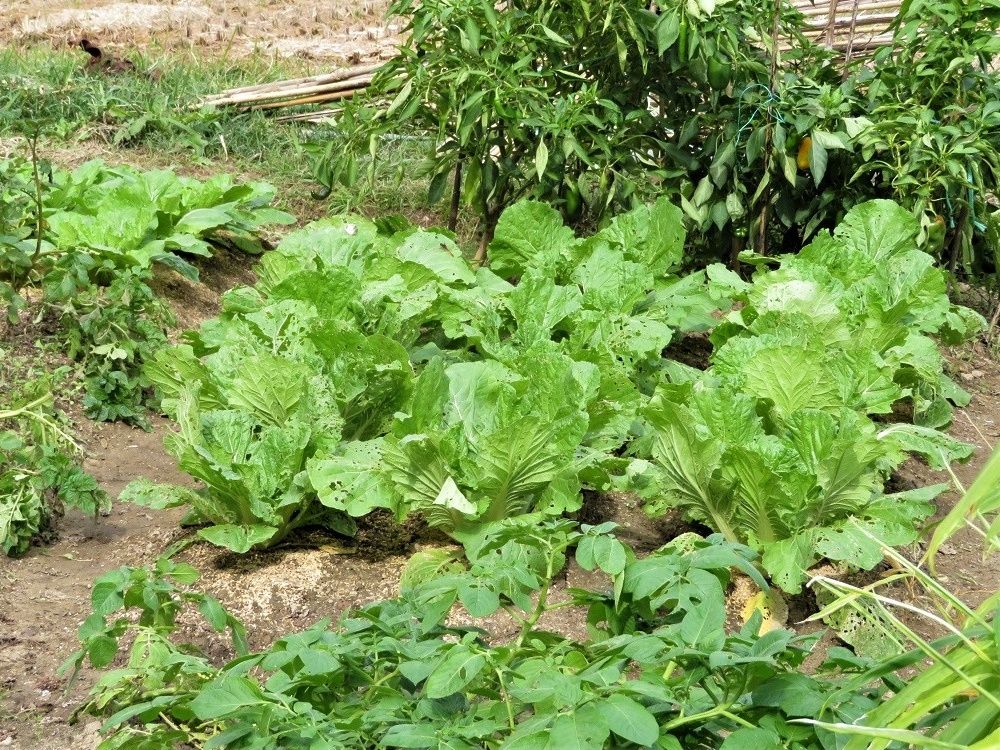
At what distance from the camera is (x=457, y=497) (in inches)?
127

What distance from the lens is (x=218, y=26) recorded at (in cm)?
947

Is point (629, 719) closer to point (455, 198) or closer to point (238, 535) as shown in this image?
point (238, 535)

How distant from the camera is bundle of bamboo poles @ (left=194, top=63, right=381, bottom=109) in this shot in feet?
23.0

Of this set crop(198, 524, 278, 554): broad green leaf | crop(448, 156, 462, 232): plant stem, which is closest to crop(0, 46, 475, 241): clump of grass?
crop(448, 156, 462, 232): plant stem

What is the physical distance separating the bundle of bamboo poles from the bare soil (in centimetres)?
121

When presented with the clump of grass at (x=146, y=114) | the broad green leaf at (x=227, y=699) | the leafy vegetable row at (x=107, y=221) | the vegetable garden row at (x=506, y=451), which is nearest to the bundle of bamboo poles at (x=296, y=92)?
the clump of grass at (x=146, y=114)

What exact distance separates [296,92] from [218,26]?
109 inches

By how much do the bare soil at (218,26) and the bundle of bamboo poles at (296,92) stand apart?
1208mm

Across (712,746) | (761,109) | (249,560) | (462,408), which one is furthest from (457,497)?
(761,109)

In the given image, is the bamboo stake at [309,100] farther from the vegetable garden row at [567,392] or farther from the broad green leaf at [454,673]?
the broad green leaf at [454,673]

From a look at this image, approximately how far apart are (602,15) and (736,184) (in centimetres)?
92

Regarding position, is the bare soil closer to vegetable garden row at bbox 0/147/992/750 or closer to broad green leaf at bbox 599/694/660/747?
vegetable garden row at bbox 0/147/992/750

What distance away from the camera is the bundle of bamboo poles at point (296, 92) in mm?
7016

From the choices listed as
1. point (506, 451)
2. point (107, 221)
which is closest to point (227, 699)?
point (506, 451)
